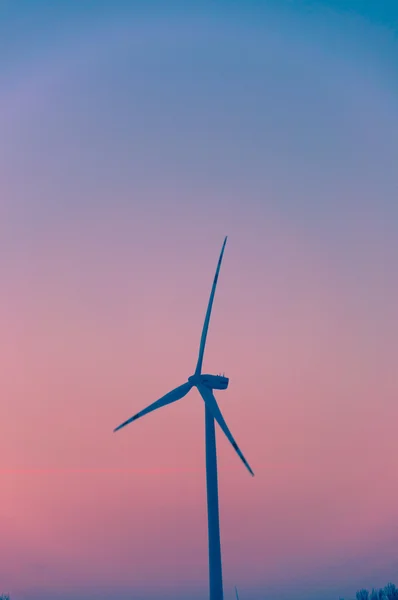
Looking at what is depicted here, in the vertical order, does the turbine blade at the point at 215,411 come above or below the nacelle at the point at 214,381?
below

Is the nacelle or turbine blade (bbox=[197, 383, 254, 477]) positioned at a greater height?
the nacelle

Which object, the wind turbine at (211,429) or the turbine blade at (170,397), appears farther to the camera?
the turbine blade at (170,397)

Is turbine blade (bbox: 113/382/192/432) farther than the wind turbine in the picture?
Yes

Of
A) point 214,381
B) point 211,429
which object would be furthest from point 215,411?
point 214,381

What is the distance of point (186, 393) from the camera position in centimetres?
10100

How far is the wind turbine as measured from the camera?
88.1 meters

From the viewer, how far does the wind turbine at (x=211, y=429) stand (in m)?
88.1

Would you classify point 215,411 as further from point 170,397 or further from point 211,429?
point 170,397

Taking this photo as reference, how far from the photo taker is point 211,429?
308 feet

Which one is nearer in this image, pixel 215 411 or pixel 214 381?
pixel 215 411

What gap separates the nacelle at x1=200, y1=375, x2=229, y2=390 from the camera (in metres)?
98.2

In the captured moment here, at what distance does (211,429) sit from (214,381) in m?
7.43

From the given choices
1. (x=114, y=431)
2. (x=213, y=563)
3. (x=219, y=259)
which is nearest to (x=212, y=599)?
(x=213, y=563)

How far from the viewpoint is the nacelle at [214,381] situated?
98.2 metres
